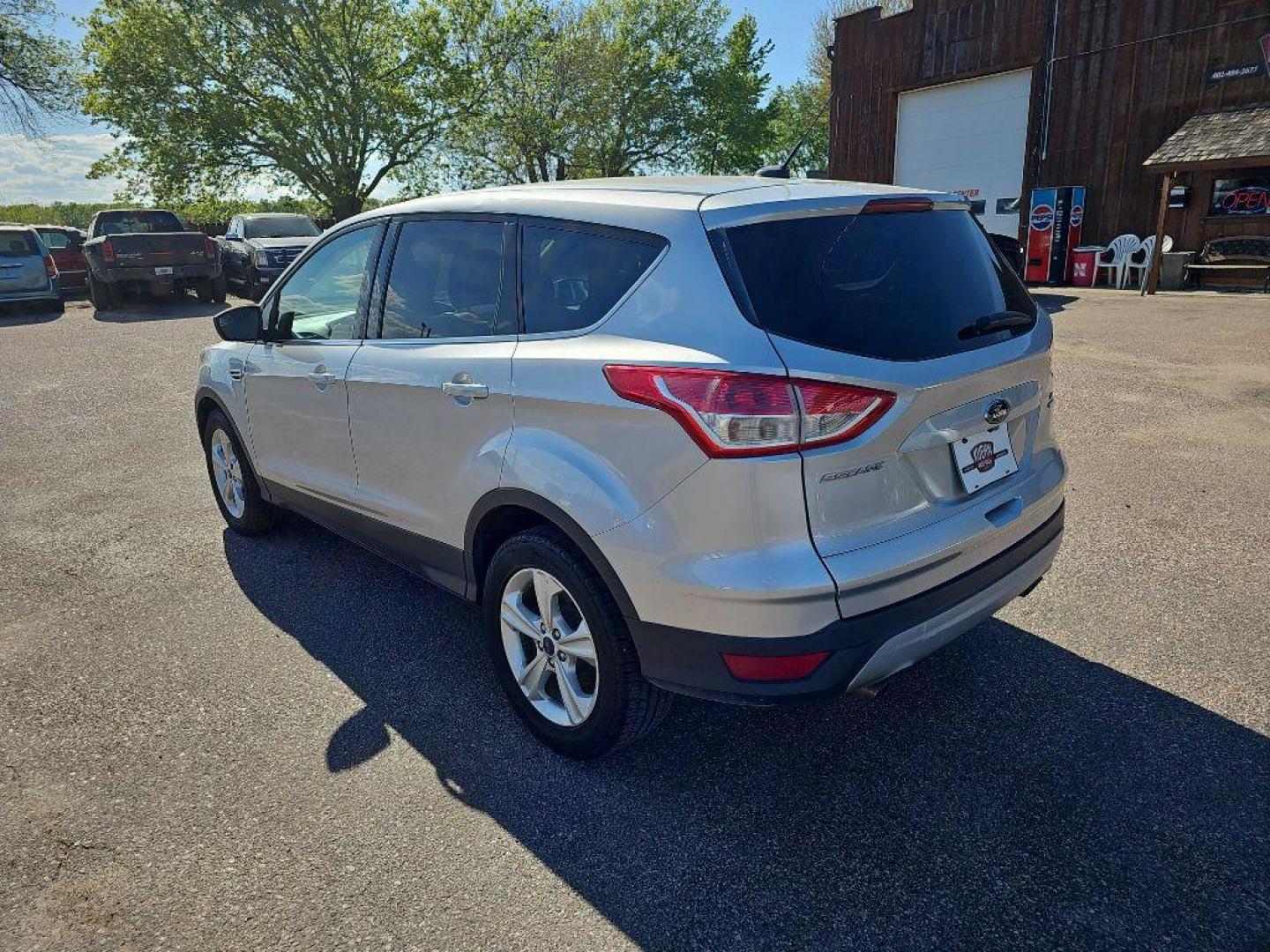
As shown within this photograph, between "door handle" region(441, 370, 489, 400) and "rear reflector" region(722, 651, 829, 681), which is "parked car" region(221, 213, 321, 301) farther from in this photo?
"rear reflector" region(722, 651, 829, 681)

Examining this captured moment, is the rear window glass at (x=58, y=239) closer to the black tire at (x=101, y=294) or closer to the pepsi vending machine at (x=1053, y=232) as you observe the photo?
the black tire at (x=101, y=294)

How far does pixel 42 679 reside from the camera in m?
3.42

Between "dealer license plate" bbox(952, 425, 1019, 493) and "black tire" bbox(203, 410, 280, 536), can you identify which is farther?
"black tire" bbox(203, 410, 280, 536)

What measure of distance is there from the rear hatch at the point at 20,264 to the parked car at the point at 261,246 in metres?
3.60

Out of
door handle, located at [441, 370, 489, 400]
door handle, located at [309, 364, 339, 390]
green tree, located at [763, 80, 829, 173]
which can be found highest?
green tree, located at [763, 80, 829, 173]

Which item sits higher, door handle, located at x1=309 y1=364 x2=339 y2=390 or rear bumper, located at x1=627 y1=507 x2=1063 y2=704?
door handle, located at x1=309 y1=364 x2=339 y2=390

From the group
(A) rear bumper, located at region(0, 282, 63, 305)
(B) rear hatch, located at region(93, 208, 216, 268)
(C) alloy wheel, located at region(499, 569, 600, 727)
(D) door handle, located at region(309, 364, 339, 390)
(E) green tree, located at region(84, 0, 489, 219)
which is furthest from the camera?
(E) green tree, located at region(84, 0, 489, 219)

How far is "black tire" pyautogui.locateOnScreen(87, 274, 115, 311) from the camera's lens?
17781 millimetres

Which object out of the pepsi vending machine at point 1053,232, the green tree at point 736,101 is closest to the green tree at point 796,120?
the green tree at point 736,101

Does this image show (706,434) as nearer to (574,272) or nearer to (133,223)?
(574,272)

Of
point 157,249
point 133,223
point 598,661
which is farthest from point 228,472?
point 133,223

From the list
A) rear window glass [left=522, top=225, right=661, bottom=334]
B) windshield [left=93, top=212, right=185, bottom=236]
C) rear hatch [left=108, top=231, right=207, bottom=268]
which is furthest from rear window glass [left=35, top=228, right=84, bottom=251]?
rear window glass [left=522, top=225, right=661, bottom=334]

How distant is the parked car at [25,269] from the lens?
54.6 feet

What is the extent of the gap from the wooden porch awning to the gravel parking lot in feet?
48.4
